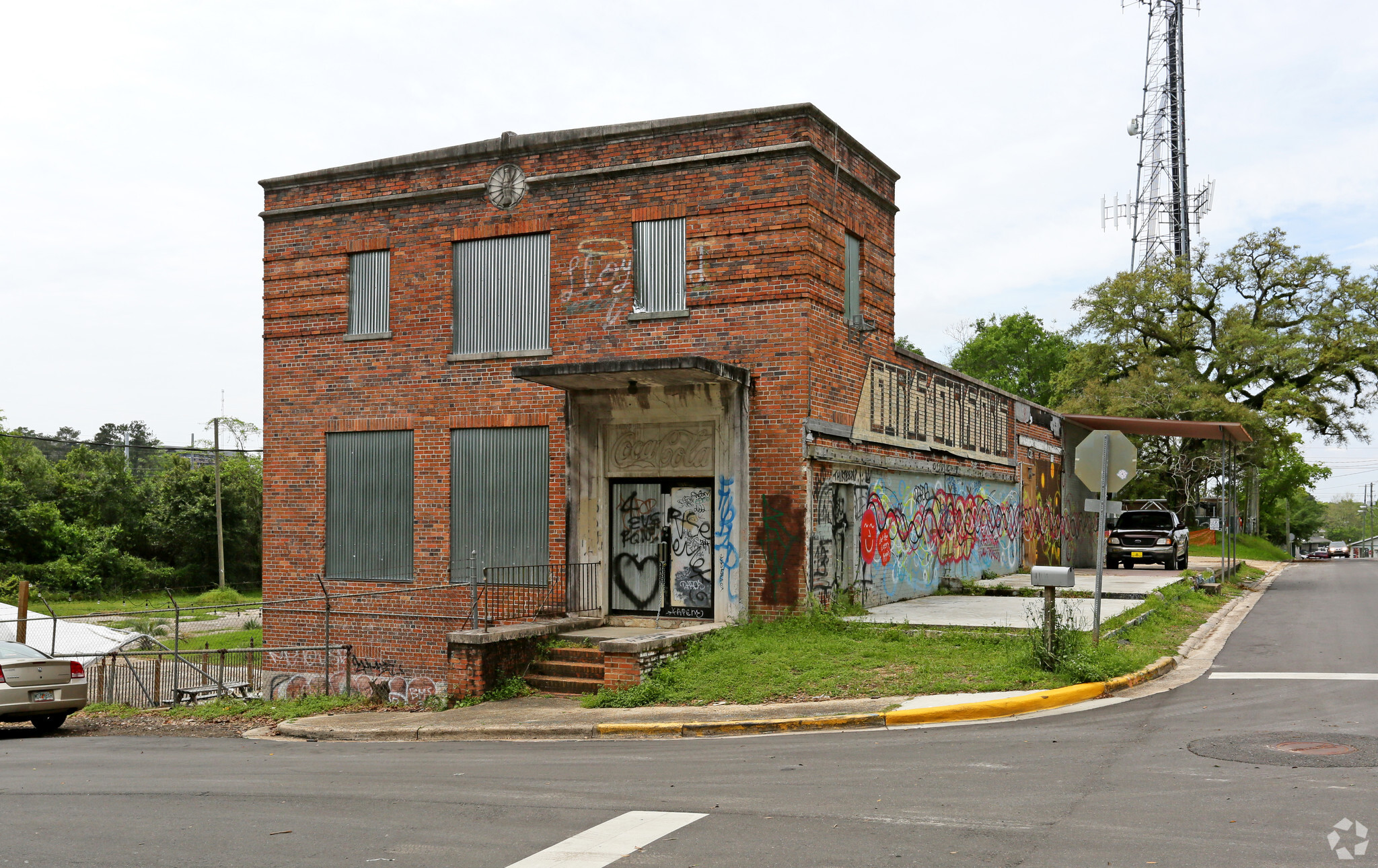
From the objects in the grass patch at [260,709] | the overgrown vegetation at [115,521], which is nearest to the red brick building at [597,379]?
the grass patch at [260,709]

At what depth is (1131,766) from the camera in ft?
26.8

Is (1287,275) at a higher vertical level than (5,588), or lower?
higher

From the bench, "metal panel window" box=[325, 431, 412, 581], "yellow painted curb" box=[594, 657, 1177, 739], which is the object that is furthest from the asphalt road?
"metal panel window" box=[325, 431, 412, 581]

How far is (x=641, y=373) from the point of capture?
615 inches

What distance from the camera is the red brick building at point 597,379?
16.3m

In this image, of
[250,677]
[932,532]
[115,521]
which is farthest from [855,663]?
[115,521]

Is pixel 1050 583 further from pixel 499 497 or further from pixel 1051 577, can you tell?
pixel 499 497

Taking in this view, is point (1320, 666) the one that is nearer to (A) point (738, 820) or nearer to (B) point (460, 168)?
(A) point (738, 820)

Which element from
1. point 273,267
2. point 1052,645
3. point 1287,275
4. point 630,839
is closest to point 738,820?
point 630,839

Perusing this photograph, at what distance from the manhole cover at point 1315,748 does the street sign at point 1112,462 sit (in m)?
4.50

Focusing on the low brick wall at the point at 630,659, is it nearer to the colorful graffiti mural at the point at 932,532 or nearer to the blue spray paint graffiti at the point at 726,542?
the blue spray paint graffiti at the point at 726,542

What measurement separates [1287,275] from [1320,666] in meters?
38.8

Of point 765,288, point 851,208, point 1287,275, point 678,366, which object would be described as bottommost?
point 678,366

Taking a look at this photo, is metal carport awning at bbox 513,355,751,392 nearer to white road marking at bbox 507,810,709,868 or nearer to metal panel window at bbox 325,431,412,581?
metal panel window at bbox 325,431,412,581
